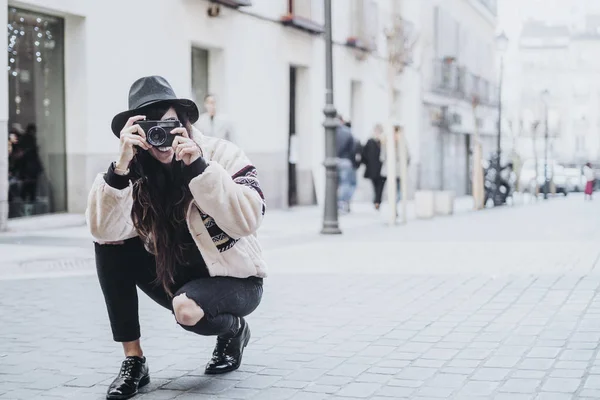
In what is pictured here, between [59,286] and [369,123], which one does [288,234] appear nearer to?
[59,286]

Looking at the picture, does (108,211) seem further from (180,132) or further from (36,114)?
(36,114)

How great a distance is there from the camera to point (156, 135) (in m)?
4.11

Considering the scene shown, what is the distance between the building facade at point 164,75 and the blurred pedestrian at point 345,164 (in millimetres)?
1267

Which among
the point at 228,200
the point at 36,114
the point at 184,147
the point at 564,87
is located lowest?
the point at 228,200

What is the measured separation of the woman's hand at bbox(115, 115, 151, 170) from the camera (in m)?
4.14

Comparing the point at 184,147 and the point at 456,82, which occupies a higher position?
the point at 456,82

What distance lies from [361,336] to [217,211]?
6.63 feet

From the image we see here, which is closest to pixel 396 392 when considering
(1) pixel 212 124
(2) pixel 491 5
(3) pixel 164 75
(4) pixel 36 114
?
(1) pixel 212 124

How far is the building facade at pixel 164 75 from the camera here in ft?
45.2

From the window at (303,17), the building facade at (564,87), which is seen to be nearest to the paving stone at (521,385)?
Result: the window at (303,17)

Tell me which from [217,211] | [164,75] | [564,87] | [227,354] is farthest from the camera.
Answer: [564,87]

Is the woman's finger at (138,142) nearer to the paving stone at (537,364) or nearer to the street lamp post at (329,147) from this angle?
the paving stone at (537,364)

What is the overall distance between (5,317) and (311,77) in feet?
50.0

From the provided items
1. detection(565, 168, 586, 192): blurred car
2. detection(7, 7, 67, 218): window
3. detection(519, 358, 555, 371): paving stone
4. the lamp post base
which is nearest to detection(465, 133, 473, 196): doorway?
detection(565, 168, 586, 192): blurred car
